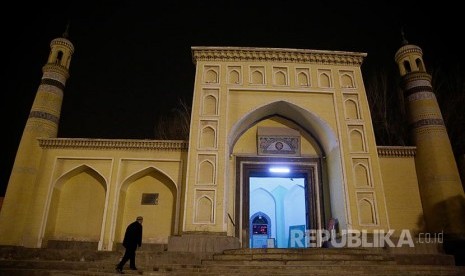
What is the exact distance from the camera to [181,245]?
812 cm

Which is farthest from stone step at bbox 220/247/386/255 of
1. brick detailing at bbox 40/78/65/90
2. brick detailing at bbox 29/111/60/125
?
brick detailing at bbox 40/78/65/90

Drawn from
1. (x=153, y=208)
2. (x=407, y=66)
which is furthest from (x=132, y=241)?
(x=407, y=66)

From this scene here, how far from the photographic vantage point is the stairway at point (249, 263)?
19.6 feet

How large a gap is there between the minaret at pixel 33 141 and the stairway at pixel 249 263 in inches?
72.1

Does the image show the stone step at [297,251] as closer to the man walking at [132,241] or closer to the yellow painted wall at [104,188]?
the man walking at [132,241]

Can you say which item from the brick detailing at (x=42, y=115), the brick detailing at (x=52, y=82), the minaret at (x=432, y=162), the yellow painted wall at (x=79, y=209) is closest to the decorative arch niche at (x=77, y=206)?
the yellow painted wall at (x=79, y=209)

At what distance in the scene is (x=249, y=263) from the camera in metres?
6.71

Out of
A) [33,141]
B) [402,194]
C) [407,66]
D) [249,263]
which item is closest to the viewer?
[249,263]

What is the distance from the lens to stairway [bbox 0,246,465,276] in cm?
596

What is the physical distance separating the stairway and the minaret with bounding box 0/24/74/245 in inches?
72.1

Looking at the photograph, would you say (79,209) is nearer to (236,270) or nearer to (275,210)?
(236,270)

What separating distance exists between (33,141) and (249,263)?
24.9ft

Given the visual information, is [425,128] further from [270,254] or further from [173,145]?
[173,145]

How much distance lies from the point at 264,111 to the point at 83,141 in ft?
17.9
